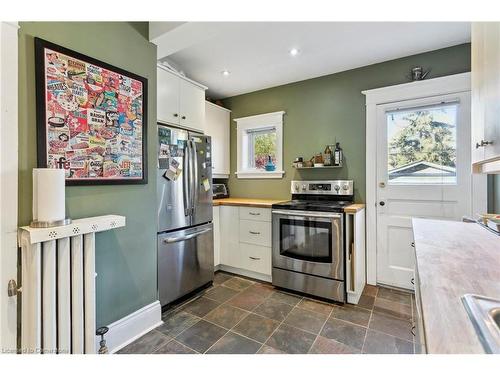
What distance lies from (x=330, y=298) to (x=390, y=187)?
1.34m

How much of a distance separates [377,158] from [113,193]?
2.58 metres

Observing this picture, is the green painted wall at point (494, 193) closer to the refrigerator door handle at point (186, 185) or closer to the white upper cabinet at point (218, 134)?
the refrigerator door handle at point (186, 185)

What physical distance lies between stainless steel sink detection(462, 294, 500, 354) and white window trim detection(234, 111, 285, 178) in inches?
105

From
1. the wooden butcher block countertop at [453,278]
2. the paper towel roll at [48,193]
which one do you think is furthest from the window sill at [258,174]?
the paper towel roll at [48,193]

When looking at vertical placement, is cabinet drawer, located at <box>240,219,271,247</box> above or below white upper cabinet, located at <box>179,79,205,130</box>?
below

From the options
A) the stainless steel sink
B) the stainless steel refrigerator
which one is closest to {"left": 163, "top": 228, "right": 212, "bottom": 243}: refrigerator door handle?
the stainless steel refrigerator

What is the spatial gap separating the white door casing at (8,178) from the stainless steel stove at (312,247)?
2049 millimetres

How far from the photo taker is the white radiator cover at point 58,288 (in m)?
1.21

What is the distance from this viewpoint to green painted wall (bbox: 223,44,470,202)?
2.46 metres

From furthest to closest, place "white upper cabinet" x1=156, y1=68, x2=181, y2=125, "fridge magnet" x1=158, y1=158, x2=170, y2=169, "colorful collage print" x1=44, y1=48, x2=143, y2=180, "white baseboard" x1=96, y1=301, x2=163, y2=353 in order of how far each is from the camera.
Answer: "white upper cabinet" x1=156, y1=68, x2=181, y2=125, "fridge magnet" x1=158, y1=158, x2=170, y2=169, "white baseboard" x1=96, y1=301, x2=163, y2=353, "colorful collage print" x1=44, y1=48, x2=143, y2=180

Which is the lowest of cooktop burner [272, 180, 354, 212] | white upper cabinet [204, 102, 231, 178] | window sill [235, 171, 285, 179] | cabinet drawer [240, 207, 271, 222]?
cabinet drawer [240, 207, 271, 222]

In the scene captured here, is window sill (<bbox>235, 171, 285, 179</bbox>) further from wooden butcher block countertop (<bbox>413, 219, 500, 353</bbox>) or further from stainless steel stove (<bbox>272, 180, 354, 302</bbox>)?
wooden butcher block countertop (<bbox>413, 219, 500, 353</bbox>)

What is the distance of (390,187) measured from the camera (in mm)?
2625
